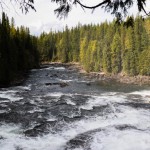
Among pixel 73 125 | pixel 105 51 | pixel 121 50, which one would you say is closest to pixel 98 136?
pixel 73 125

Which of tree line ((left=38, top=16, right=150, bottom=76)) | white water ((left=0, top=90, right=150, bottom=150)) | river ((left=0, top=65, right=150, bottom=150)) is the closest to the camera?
white water ((left=0, top=90, right=150, bottom=150))

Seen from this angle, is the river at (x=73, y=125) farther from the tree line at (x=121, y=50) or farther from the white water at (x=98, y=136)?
the tree line at (x=121, y=50)

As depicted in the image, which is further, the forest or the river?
the forest

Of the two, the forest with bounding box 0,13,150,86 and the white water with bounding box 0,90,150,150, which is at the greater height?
the forest with bounding box 0,13,150,86

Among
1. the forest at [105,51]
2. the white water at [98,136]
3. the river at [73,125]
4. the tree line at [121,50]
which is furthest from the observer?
the tree line at [121,50]

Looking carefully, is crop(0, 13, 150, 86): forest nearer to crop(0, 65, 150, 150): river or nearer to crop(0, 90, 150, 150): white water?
crop(0, 65, 150, 150): river

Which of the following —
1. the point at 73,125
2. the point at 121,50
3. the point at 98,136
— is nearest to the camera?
the point at 98,136

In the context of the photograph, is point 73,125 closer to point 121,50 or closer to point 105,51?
point 121,50

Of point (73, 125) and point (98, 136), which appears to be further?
point (73, 125)

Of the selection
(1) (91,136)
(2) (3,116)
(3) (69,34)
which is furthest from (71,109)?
(3) (69,34)

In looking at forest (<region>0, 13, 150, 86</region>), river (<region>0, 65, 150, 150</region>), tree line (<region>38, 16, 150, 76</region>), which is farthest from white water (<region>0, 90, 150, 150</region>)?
tree line (<region>38, 16, 150, 76</region>)

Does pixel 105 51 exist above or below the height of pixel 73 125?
above

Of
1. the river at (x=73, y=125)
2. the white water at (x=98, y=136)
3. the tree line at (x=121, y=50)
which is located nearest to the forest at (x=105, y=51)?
the tree line at (x=121, y=50)

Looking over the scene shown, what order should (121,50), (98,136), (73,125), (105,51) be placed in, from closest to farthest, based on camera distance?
(98,136) < (73,125) < (121,50) < (105,51)
